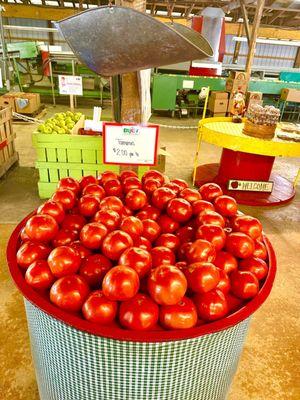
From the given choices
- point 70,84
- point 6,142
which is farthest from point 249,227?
point 6,142

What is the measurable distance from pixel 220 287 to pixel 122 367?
45cm

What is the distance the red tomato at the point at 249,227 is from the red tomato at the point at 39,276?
0.86 meters

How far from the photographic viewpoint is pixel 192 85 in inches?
328

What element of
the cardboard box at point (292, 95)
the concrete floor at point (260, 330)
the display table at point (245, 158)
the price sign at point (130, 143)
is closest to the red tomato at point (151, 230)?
the price sign at point (130, 143)

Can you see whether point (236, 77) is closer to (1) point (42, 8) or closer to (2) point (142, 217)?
(2) point (142, 217)

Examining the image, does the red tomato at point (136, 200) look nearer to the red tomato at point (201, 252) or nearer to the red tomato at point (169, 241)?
the red tomato at point (169, 241)

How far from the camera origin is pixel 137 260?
1.15 metres

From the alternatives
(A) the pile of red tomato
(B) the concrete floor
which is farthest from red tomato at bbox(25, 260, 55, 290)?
(B) the concrete floor

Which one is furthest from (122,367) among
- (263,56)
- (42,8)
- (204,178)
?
(263,56)

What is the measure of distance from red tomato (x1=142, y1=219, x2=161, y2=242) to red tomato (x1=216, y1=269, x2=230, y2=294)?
36cm

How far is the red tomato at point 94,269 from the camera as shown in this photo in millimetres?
1199

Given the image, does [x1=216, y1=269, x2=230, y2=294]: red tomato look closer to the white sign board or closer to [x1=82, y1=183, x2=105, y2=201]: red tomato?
[x1=82, y1=183, x2=105, y2=201]: red tomato

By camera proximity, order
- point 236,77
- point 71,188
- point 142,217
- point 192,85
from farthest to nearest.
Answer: point 192,85
point 236,77
point 71,188
point 142,217

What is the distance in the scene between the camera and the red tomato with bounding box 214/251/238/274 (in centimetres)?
129
